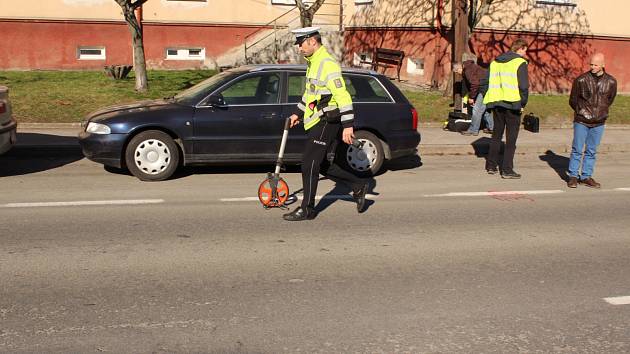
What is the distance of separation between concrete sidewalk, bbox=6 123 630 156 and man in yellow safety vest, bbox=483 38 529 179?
2.39m

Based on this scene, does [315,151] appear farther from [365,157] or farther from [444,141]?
[444,141]

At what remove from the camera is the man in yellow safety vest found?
9719 mm

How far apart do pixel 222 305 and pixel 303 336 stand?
73cm

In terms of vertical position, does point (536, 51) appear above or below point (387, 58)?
above

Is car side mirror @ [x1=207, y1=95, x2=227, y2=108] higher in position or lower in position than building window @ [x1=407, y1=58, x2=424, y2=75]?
lower

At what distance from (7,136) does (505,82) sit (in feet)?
21.6

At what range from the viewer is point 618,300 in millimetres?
5152

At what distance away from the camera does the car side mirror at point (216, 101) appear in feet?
30.9

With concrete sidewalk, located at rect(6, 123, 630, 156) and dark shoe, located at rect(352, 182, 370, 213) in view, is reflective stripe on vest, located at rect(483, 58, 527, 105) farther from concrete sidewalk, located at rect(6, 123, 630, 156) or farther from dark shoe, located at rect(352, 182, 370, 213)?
dark shoe, located at rect(352, 182, 370, 213)

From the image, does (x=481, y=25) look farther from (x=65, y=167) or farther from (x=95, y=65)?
(x=65, y=167)

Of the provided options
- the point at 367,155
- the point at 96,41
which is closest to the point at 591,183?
the point at 367,155

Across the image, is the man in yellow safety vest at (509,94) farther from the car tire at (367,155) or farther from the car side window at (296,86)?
the car side window at (296,86)

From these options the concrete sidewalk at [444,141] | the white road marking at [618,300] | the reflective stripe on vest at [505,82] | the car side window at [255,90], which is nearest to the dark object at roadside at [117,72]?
the concrete sidewalk at [444,141]

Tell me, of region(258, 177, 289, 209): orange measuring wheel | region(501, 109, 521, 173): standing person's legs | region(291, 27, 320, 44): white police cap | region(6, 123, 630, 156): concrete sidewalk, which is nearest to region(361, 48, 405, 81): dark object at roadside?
region(6, 123, 630, 156): concrete sidewalk
